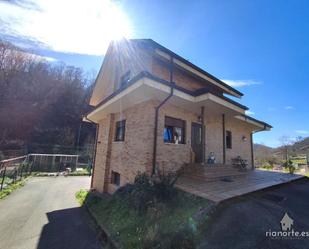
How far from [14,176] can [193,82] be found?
14.8 metres

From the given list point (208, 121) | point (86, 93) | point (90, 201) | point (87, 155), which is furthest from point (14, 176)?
point (86, 93)

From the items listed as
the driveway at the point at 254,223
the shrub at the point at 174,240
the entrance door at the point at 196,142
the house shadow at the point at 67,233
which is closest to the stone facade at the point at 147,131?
the entrance door at the point at 196,142

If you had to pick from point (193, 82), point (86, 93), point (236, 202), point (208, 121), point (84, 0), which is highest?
point (86, 93)

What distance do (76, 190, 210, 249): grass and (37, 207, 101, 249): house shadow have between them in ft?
1.76

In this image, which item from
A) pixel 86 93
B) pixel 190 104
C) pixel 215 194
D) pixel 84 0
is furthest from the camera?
pixel 86 93

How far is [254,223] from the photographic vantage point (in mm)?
3354

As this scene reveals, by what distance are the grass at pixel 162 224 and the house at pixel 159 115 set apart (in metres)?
1.84

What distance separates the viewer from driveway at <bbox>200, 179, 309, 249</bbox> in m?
2.87

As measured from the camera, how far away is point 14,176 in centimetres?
1248

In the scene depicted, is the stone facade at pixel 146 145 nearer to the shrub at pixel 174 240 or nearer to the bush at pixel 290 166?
the shrub at pixel 174 240

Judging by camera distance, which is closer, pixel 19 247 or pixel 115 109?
pixel 19 247

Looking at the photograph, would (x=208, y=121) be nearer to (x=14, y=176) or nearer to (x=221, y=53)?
(x=221, y=53)

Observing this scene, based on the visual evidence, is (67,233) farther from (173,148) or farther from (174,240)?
(173,148)

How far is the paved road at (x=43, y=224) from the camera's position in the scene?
456cm
